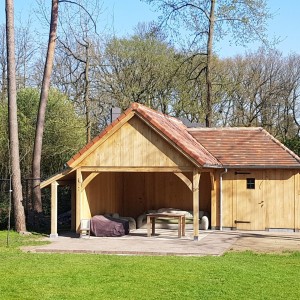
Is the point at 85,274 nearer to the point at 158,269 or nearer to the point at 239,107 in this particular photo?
the point at 158,269

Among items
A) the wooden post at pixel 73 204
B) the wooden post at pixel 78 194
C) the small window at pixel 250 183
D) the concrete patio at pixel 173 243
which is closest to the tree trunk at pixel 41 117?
the wooden post at pixel 73 204

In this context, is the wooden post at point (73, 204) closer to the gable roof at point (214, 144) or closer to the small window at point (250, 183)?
the gable roof at point (214, 144)

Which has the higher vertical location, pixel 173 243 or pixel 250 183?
Answer: pixel 250 183

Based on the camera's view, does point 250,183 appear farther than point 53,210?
Yes

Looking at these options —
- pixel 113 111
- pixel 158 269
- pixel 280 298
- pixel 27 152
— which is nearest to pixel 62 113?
pixel 27 152

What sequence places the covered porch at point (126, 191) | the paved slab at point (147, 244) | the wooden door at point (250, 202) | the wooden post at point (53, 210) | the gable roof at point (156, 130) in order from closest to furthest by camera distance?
the paved slab at point (147, 244) < the gable roof at point (156, 130) < the wooden post at point (53, 210) < the covered porch at point (126, 191) < the wooden door at point (250, 202)

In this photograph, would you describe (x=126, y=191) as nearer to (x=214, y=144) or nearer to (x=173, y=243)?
(x=214, y=144)

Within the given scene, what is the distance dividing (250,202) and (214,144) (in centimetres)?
292

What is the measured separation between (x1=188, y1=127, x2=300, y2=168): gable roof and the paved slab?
2810 mm

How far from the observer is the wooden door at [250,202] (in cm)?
2014

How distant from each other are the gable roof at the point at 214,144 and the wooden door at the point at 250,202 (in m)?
0.59

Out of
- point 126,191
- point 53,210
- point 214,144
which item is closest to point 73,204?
point 53,210

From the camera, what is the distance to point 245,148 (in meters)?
21.3

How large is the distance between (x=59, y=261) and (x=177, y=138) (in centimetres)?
636
